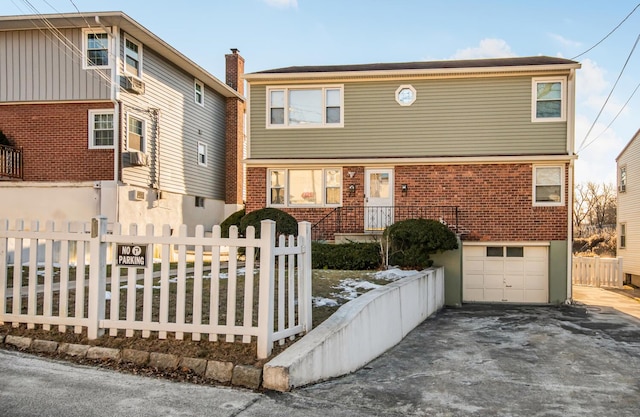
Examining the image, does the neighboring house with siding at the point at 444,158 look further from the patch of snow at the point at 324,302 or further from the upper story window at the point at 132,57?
the patch of snow at the point at 324,302

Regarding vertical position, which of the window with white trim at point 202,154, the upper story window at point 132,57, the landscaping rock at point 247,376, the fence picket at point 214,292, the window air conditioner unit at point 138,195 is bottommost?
the landscaping rock at point 247,376

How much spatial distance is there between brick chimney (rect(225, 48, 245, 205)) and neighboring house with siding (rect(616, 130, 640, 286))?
18156 millimetres

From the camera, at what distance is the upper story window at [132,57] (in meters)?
17.2

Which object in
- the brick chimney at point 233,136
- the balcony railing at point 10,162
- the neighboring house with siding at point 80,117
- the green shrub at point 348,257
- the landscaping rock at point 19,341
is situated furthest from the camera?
the brick chimney at point 233,136

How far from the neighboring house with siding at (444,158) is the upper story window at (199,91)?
5984 millimetres

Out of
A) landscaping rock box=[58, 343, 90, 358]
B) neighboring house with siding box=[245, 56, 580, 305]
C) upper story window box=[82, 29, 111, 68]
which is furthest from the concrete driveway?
upper story window box=[82, 29, 111, 68]

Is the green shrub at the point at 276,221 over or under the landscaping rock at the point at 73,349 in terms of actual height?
over

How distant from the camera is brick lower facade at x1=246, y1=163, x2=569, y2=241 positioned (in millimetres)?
16250

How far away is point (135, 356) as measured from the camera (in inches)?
206

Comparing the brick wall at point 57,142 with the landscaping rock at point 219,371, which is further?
the brick wall at point 57,142

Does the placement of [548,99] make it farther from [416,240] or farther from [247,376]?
[247,376]

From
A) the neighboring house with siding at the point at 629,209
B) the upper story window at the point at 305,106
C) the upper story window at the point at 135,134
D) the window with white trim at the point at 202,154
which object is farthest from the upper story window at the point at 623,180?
the upper story window at the point at 135,134

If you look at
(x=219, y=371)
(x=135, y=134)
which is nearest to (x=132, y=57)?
(x=135, y=134)

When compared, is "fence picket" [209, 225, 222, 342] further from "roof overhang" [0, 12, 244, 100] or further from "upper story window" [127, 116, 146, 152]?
"upper story window" [127, 116, 146, 152]
